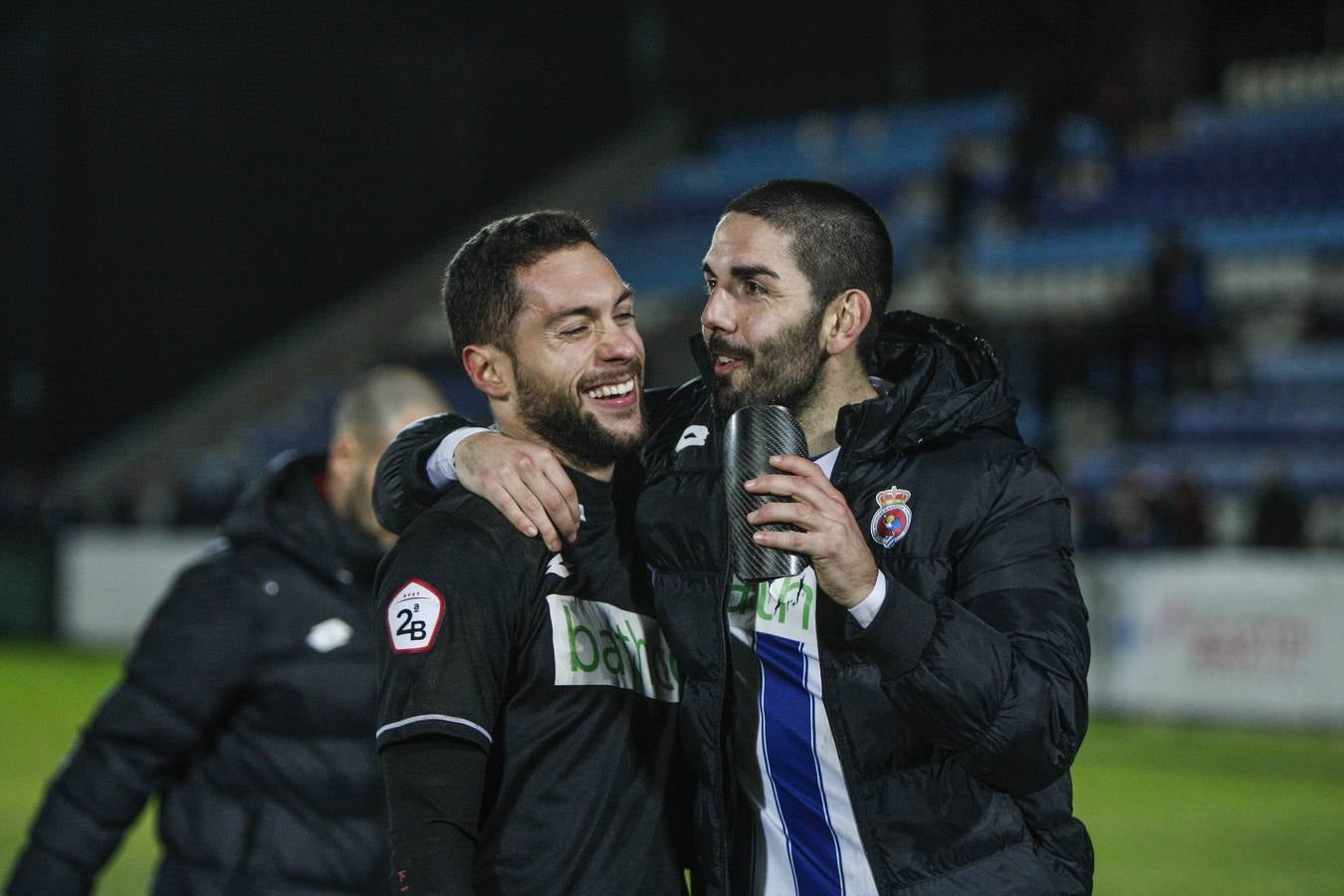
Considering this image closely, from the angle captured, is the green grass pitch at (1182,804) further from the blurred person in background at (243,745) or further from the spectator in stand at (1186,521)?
the blurred person in background at (243,745)

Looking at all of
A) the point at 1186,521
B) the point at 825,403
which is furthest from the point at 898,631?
the point at 1186,521

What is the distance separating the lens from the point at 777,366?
343 centimetres

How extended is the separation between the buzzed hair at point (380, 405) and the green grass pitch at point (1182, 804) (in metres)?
3.96

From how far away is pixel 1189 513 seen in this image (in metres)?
13.5

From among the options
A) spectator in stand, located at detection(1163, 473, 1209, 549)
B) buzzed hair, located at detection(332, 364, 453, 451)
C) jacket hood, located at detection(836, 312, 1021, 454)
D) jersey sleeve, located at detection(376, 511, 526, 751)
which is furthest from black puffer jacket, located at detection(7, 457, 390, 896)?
spectator in stand, located at detection(1163, 473, 1209, 549)

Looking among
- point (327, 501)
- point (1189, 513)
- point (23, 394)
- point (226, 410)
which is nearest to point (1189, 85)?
point (1189, 513)

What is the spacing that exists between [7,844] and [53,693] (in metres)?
6.75

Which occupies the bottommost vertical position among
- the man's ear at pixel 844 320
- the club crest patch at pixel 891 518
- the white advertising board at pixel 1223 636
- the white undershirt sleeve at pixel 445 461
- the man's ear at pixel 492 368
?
the white advertising board at pixel 1223 636

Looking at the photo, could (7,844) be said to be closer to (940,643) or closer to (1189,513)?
(940,643)

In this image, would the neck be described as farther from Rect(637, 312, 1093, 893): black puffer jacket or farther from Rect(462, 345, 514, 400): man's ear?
Rect(462, 345, 514, 400): man's ear

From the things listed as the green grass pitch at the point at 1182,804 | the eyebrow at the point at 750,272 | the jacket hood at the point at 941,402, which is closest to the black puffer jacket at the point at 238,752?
the eyebrow at the point at 750,272

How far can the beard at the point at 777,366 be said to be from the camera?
135 inches

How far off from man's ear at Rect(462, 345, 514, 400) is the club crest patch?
0.77 metres

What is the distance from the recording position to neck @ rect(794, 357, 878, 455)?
3490mm
